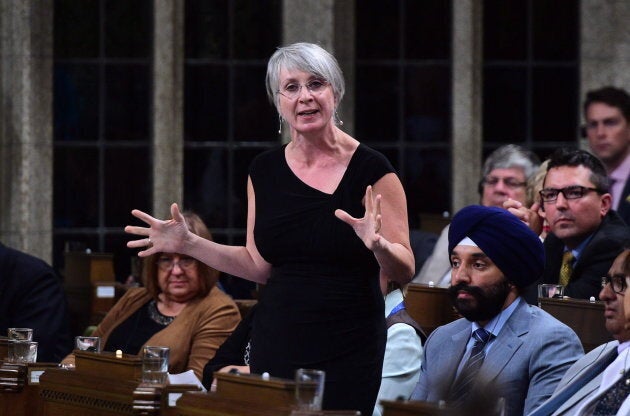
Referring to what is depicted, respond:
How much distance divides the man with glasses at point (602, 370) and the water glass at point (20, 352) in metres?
1.75

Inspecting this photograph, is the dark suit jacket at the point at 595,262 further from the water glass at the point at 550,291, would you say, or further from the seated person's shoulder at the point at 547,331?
the seated person's shoulder at the point at 547,331

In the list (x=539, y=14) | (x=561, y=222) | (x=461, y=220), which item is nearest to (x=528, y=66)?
(x=539, y=14)

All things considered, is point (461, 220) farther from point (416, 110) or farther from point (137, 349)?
point (416, 110)

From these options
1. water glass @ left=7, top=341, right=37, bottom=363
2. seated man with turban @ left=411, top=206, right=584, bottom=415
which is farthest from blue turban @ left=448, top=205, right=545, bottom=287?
A: water glass @ left=7, top=341, right=37, bottom=363

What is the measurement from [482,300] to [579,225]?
57.6 inches

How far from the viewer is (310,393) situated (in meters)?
3.61

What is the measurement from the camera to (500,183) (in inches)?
308

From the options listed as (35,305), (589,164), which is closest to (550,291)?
(589,164)

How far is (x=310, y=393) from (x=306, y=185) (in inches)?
44.1

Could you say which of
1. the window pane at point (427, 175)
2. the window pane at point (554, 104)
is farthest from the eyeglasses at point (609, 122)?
the window pane at point (427, 175)

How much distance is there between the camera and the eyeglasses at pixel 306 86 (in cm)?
458

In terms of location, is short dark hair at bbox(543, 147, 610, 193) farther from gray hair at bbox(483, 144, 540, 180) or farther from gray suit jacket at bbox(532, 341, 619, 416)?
gray suit jacket at bbox(532, 341, 619, 416)

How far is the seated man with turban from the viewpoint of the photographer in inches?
186

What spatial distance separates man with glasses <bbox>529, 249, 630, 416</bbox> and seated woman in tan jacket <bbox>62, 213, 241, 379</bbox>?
237 cm
